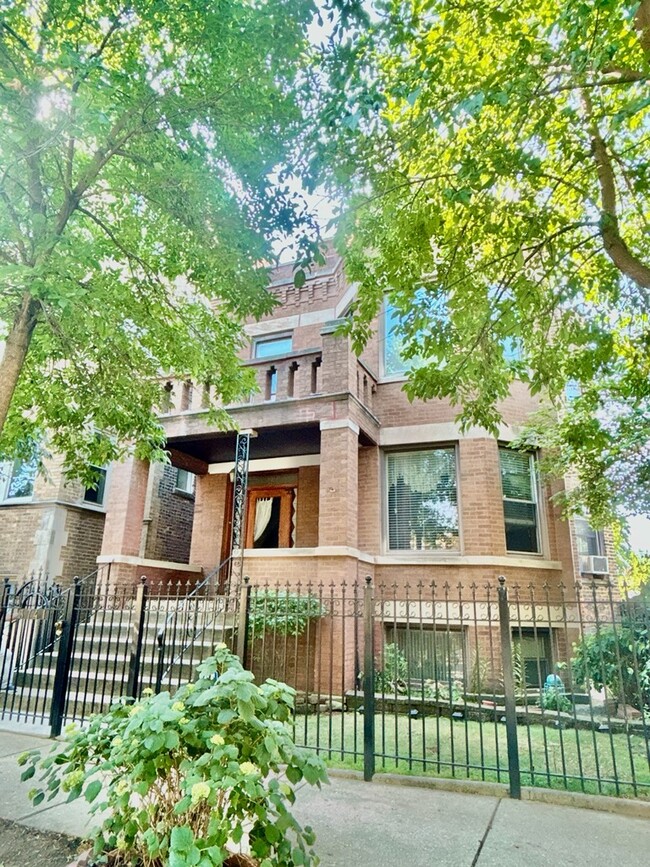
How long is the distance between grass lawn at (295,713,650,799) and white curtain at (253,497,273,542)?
5.30 m

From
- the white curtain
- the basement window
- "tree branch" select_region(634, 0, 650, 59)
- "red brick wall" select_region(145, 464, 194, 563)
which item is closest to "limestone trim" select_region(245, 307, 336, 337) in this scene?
the white curtain

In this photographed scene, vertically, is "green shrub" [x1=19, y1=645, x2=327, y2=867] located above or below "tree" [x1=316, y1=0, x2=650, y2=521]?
below

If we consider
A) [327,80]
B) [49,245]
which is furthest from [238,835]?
[327,80]

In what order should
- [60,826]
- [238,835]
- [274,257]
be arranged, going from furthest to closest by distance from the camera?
[274,257] < [60,826] < [238,835]

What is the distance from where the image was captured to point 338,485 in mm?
9203

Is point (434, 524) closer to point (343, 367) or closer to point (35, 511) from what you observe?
point (343, 367)

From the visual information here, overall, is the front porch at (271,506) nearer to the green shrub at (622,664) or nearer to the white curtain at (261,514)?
the white curtain at (261,514)

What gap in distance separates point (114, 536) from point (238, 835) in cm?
877

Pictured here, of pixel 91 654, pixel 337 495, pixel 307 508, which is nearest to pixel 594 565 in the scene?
pixel 337 495

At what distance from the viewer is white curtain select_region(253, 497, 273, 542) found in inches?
487

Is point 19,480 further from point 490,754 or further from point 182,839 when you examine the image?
point 182,839

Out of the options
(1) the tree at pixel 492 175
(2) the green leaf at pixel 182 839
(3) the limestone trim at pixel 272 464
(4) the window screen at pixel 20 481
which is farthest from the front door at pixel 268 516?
(2) the green leaf at pixel 182 839

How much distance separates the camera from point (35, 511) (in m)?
12.9

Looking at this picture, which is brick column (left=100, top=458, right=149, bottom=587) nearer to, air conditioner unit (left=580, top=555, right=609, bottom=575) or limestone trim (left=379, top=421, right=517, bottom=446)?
limestone trim (left=379, top=421, right=517, bottom=446)
